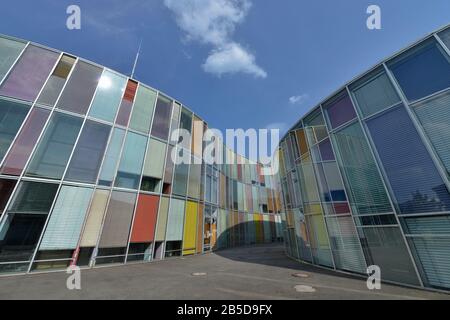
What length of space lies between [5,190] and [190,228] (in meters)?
11.1

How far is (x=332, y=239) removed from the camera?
9.91 metres

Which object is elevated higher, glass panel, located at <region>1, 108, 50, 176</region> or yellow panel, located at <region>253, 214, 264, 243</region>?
glass panel, located at <region>1, 108, 50, 176</region>

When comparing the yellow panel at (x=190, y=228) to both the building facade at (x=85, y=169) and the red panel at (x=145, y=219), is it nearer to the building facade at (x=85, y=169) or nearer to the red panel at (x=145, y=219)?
the building facade at (x=85, y=169)

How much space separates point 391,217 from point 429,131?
3.41m

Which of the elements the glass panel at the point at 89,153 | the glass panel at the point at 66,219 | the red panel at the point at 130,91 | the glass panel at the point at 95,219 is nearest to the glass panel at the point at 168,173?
the glass panel at the point at 95,219

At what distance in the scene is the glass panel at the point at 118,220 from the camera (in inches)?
439

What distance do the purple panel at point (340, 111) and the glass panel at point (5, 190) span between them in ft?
52.2

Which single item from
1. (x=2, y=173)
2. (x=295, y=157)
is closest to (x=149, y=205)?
(x=2, y=173)

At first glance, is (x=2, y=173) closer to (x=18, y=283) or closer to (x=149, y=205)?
(x=18, y=283)

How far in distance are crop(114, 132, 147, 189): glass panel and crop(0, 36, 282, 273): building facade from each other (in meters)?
0.06

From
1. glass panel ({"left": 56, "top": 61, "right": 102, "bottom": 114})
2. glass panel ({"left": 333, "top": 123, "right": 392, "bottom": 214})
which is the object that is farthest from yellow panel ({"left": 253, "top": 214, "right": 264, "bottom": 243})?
glass panel ({"left": 56, "top": 61, "right": 102, "bottom": 114})

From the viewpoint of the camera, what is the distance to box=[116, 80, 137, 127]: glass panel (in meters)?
13.3

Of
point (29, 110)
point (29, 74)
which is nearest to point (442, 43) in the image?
point (29, 110)

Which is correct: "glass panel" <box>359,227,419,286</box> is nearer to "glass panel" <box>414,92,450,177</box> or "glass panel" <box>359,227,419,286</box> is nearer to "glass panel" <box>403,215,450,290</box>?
"glass panel" <box>403,215,450,290</box>
